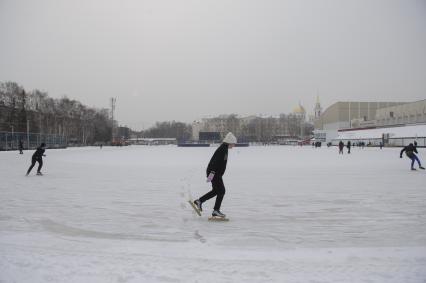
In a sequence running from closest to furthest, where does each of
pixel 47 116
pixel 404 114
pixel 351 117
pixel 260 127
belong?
pixel 404 114
pixel 47 116
pixel 351 117
pixel 260 127

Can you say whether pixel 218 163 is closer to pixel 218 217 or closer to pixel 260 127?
pixel 218 217

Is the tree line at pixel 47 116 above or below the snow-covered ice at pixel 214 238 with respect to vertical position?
above

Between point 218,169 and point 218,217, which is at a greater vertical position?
point 218,169

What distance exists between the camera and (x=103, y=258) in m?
4.79

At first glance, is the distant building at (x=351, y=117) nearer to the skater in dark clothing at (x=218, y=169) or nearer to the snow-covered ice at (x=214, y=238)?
the snow-covered ice at (x=214, y=238)

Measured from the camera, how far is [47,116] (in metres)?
83.7

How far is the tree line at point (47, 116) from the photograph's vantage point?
68375 mm

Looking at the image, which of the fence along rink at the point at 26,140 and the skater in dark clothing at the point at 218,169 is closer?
the skater in dark clothing at the point at 218,169

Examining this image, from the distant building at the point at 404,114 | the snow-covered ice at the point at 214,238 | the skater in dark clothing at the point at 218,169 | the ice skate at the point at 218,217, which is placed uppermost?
the distant building at the point at 404,114

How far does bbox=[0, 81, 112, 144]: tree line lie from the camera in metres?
68.4

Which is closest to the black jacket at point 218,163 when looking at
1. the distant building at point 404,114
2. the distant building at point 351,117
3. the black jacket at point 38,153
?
the black jacket at point 38,153

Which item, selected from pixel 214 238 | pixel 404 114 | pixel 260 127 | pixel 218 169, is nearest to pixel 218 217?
pixel 218 169

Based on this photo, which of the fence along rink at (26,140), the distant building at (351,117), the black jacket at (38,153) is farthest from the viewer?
the distant building at (351,117)

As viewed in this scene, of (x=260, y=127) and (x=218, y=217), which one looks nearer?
(x=218, y=217)
